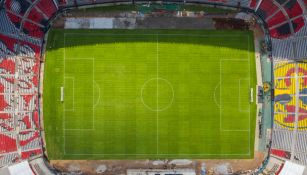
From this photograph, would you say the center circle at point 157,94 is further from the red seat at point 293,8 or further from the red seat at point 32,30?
the red seat at point 293,8

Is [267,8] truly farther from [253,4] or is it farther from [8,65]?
[8,65]

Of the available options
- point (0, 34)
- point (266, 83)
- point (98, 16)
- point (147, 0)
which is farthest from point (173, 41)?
point (0, 34)

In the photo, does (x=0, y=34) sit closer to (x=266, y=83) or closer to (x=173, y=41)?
(x=173, y=41)

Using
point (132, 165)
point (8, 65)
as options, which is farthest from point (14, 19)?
point (132, 165)

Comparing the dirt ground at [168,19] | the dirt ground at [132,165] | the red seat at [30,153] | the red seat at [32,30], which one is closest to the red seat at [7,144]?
the red seat at [30,153]

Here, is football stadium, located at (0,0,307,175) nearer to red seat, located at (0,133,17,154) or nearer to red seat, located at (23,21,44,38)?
red seat, located at (23,21,44,38)
